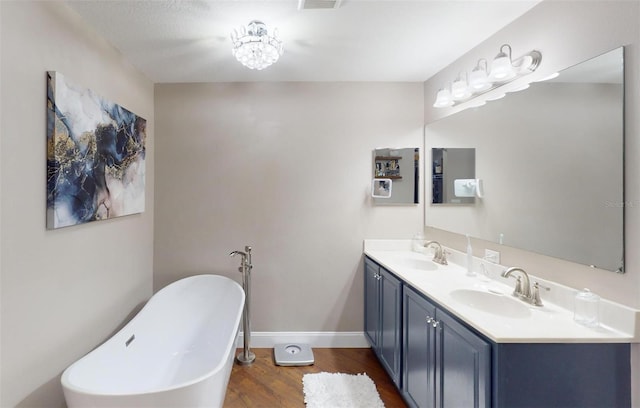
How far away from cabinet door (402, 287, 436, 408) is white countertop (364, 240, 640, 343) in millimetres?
110

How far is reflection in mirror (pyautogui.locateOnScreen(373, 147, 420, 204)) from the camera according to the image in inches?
112

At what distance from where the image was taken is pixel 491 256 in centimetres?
196

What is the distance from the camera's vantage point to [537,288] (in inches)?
60.6

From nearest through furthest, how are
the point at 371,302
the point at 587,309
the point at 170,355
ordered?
the point at 587,309
the point at 170,355
the point at 371,302

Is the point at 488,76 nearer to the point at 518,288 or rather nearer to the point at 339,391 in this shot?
the point at 518,288

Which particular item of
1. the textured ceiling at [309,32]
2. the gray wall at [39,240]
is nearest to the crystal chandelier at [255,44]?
the textured ceiling at [309,32]

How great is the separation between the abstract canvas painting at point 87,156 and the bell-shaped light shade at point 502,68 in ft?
8.20

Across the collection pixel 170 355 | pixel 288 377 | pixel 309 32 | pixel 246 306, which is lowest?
pixel 288 377

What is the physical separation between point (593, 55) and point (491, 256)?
1225mm

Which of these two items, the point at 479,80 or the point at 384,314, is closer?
the point at 479,80

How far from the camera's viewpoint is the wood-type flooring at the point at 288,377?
209 centimetres

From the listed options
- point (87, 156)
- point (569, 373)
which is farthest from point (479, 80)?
point (87, 156)

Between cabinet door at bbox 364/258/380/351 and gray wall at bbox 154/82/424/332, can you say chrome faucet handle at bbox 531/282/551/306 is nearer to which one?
cabinet door at bbox 364/258/380/351

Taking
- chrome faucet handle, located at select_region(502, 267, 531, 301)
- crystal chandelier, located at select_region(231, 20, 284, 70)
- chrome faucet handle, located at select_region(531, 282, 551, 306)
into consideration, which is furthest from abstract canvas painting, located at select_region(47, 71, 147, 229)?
chrome faucet handle, located at select_region(531, 282, 551, 306)
